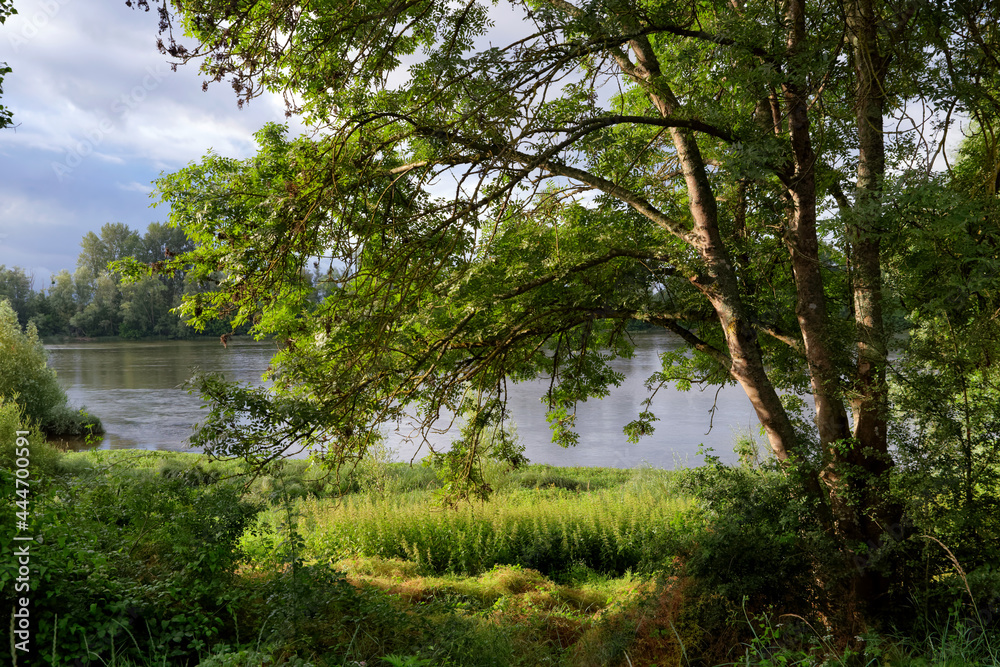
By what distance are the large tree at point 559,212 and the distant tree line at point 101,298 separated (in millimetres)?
35224

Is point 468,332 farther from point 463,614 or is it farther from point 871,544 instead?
point 871,544

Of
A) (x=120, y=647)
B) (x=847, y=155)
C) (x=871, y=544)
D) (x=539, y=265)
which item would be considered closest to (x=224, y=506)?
(x=120, y=647)

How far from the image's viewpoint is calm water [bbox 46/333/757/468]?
17.7 metres

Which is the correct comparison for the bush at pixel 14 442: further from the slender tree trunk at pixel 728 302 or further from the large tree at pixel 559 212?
the slender tree trunk at pixel 728 302

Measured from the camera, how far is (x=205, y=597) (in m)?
3.89

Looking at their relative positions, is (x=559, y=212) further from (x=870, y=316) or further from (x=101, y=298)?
(x=101, y=298)

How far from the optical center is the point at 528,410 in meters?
23.6

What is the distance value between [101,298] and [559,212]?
4305cm

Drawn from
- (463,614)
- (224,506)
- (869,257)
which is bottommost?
(463,614)

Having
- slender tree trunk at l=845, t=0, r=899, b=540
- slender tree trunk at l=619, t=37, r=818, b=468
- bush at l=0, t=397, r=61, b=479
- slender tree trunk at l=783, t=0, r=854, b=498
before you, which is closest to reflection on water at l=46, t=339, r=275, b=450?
bush at l=0, t=397, r=61, b=479

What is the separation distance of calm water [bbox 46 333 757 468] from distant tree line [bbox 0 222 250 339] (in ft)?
13.7

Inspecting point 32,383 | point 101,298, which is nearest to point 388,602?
point 32,383

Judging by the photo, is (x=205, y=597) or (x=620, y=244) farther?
(x=620, y=244)

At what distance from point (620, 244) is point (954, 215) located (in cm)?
255
